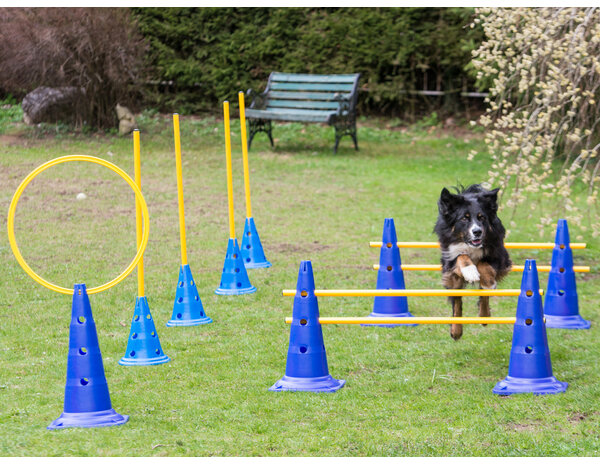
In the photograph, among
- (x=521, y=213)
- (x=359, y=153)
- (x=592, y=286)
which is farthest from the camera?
(x=359, y=153)

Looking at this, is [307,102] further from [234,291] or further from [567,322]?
[567,322]

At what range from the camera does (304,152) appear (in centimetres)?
1562

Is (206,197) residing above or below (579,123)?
below

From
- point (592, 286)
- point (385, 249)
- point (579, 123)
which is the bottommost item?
point (592, 286)

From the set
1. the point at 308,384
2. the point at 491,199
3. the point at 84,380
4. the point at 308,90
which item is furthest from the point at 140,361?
the point at 308,90

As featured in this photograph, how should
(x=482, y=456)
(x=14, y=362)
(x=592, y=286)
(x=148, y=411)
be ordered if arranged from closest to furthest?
(x=482, y=456)
(x=148, y=411)
(x=14, y=362)
(x=592, y=286)

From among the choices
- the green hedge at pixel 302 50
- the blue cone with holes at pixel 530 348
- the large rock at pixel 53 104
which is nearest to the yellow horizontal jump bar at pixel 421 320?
the blue cone with holes at pixel 530 348

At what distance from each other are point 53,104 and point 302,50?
5.14m

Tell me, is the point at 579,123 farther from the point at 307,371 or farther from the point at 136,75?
the point at 136,75

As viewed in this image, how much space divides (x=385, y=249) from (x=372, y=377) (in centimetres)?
184

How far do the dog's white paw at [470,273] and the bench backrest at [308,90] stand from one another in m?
10.5

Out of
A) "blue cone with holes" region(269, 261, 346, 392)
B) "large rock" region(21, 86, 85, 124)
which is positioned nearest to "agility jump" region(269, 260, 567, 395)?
"blue cone with holes" region(269, 261, 346, 392)

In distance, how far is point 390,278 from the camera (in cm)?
696

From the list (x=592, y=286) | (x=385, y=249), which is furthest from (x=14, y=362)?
(x=592, y=286)
